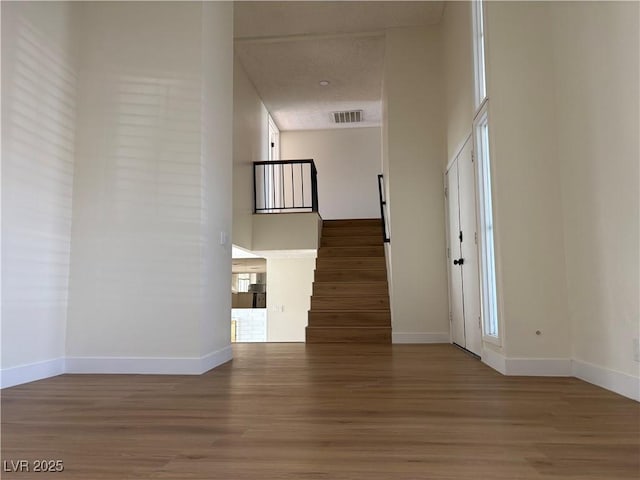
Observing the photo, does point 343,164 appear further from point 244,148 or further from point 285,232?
point 244,148

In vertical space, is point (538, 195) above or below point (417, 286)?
above

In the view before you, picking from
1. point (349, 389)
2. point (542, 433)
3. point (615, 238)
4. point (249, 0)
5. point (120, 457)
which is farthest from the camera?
point (249, 0)

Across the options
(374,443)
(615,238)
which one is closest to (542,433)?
(374,443)

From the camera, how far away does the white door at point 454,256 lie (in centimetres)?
481

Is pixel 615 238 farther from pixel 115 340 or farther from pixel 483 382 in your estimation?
pixel 115 340

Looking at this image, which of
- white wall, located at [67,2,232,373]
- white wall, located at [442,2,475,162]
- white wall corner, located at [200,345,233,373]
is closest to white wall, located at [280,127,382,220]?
white wall, located at [442,2,475,162]

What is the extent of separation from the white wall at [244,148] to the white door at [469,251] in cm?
282

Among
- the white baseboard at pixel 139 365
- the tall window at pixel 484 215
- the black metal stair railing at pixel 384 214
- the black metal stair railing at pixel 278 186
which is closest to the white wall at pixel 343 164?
the black metal stair railing at pixel 278 186

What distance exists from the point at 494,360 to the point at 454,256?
70.9 inches

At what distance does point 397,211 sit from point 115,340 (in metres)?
3.43

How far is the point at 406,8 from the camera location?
537 cm

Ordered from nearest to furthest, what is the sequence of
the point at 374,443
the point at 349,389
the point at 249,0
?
the point at 374,443, the point at 349,389, the point at 249,0

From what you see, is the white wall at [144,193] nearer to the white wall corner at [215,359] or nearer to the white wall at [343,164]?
the white wall corner at [215,359]

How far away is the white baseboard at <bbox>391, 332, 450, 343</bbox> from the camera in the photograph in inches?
210
